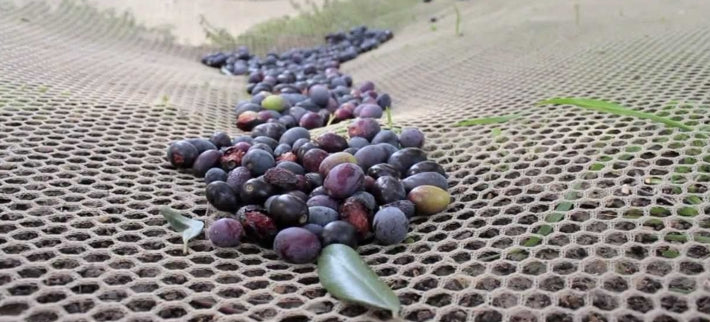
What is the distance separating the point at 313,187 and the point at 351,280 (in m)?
0.37

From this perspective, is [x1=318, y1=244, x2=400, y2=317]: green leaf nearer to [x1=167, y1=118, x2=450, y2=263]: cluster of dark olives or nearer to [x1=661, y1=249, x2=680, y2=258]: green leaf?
[x1=167, y1=118, x2=450, y2=263]: cluster of dark olives

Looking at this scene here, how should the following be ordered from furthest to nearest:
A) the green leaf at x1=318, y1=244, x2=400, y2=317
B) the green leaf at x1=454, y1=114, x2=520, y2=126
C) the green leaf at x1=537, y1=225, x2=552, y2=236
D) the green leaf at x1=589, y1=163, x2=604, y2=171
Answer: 1. the green leaf at x1=454, y1=114, x2=520, y2=126
2. the green leaf at x1=589, y1=163, x2=604, y2=171
3. the green leaf at x1=537, y1=225, x2=552, y2=236
4. the green leaf at x1=318, y1=244, x2=400, y2=317

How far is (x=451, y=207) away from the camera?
1.29m

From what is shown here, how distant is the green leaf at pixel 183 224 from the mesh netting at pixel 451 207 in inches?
0.8

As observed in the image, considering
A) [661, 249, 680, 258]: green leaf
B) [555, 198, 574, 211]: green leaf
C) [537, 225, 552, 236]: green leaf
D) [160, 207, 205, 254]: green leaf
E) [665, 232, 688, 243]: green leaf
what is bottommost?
[661, 249, 680, 258]: green leaf

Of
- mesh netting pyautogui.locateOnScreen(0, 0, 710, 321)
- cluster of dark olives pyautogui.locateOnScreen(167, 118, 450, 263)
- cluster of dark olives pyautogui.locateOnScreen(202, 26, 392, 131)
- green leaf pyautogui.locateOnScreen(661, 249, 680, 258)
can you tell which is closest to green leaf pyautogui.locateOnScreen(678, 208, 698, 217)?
mesh netting pyautogui.locateOnScreen(0, 0, 710, 321)

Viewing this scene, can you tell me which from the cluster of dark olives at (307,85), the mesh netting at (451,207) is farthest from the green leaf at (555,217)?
the cluster of dark olives at (307,85)

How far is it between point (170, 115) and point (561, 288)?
136 cm

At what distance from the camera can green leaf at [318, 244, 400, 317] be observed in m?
0.89

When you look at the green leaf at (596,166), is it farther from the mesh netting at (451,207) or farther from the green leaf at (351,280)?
the green leaf at (351,280)

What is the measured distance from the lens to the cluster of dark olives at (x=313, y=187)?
1.10m

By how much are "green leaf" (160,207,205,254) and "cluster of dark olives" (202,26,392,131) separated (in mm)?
734

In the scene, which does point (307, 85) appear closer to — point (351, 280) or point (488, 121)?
point (488, 121)

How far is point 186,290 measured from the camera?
3.12 feet
